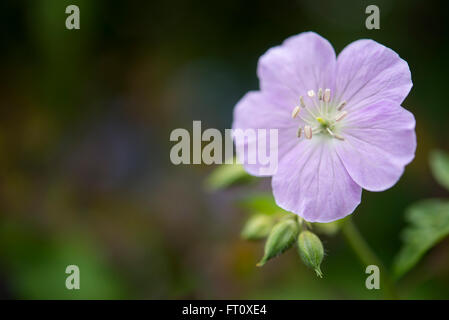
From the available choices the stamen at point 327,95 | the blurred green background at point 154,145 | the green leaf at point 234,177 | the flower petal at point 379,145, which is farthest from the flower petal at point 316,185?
the blurred green background at point 154,145

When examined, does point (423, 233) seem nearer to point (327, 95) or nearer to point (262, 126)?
point (327, 95)

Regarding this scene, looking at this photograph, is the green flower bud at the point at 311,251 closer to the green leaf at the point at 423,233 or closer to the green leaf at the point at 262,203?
the green leaf at the point at 262,203

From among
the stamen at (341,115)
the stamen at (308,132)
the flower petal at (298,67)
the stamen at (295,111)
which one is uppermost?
the flower petal at (298,67)

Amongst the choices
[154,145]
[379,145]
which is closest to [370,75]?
[379,145]

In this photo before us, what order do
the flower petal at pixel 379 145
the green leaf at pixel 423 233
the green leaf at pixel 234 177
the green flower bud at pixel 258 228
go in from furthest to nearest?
the green leaf at pixel 234 177 → the green flower bud at pixel 258 228 → the green leaf at pixel 423 233 → the flower petal at pixel 379 145

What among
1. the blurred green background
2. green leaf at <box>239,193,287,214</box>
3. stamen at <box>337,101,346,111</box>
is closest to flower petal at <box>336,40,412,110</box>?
stamen at <box>337,101,346,111</box>

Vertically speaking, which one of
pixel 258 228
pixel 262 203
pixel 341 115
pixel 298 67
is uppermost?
pixel 298 67
